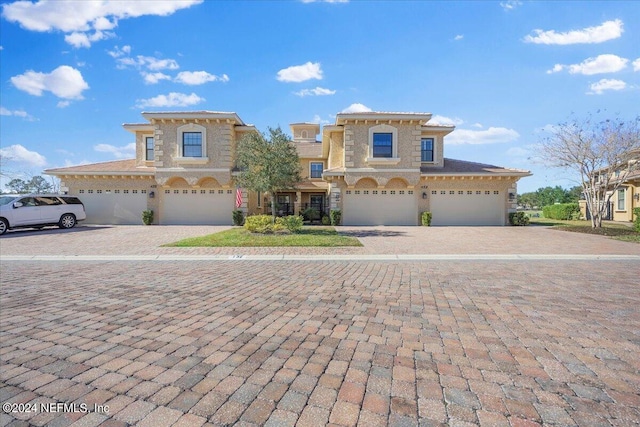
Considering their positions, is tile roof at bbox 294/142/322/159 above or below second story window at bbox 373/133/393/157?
above

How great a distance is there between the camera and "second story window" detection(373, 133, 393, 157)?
818 inches

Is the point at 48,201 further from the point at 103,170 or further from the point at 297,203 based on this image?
the point at 297,203

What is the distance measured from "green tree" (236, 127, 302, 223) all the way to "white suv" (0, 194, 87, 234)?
10.3 metres

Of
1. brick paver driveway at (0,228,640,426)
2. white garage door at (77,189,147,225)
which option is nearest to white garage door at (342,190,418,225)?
white garage door at (77,189,147,225)

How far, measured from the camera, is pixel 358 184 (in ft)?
69.8

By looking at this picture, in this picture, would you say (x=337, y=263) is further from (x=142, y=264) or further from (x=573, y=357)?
(x=573, y=357)

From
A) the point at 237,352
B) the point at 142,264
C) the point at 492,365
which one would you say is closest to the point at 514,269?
the point at 492,365

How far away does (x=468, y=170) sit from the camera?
21.7 metres

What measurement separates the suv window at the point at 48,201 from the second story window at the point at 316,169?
17582 mm

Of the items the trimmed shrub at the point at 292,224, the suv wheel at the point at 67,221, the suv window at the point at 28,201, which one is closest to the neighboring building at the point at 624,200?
the trimmed shrub at the point at 292,224

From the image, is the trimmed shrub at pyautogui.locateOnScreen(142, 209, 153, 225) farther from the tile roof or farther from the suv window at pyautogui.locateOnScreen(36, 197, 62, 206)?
the tile roof

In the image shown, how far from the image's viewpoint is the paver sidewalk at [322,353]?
2.34m

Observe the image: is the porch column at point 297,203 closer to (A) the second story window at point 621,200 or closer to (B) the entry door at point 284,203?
(B) the entry door at point 284,203

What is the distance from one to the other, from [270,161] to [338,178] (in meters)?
6.88
